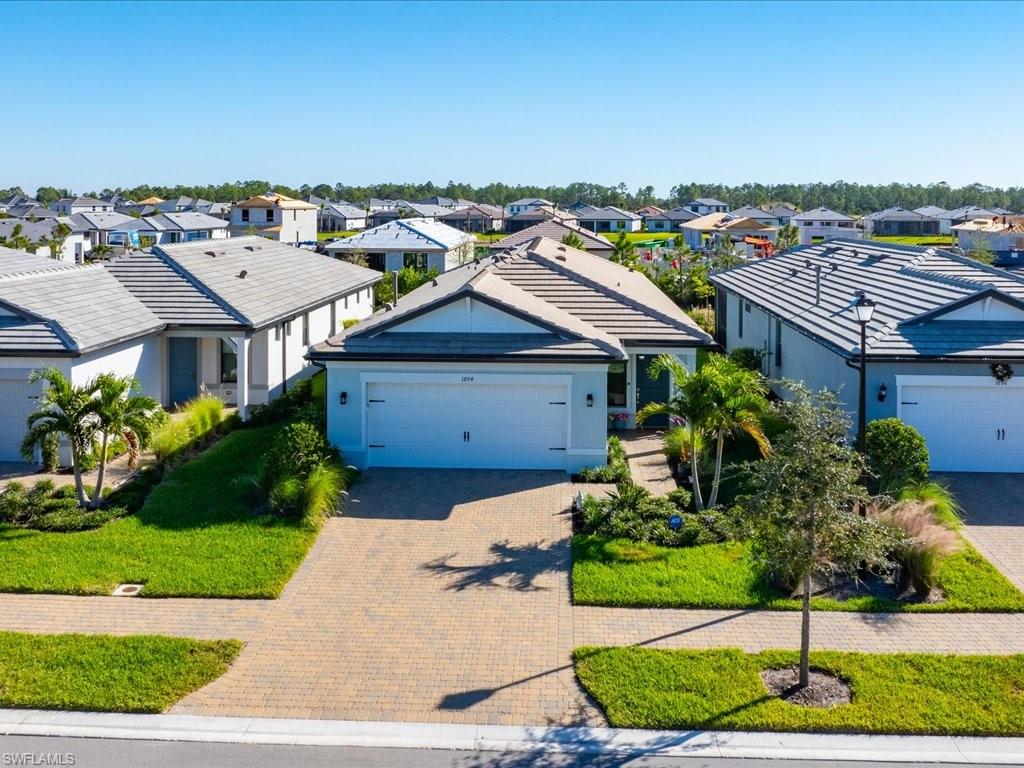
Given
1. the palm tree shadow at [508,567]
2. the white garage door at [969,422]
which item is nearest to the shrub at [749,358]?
the white garage door at [969,422]

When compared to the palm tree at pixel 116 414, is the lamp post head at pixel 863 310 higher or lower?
higher

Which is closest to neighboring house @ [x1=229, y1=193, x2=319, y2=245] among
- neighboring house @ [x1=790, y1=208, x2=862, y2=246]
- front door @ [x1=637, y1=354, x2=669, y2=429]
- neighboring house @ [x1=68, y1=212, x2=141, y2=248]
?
neighboring house @ [x1=68, y1=212, x2=141, y2=248]

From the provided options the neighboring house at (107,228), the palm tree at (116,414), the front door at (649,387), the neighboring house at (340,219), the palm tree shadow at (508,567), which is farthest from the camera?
the neighboring house at (340,219)

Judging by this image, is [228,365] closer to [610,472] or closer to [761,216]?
[610,472]

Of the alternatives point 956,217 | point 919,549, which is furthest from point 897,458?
point 956,217

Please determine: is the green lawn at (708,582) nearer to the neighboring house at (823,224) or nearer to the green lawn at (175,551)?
the green lawn at (175,551)

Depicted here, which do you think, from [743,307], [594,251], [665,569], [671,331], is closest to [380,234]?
[594,251]
